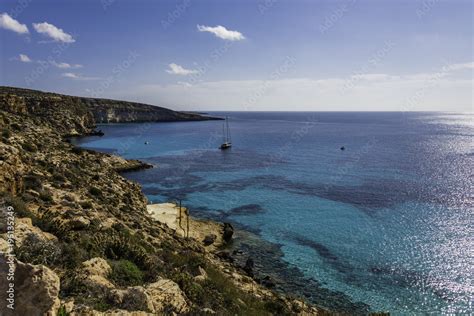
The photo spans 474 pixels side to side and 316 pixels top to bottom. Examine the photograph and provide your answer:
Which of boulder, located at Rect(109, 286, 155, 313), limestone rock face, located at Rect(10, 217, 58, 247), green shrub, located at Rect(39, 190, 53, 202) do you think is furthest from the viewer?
green shrub, located at Rect(39, 190, 53, 202)

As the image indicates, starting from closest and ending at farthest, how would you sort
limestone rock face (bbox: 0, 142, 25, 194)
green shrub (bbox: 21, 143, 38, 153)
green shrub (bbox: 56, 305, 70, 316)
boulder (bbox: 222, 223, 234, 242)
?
green shrub (bbox: 56, 305, 70, 316) < limestone rock face (bbox: 0, 142, 25, 194) < green shrub (bbox: 21, 143, 38, 153) < boulder (bbox: 222, 223, 234, 242)

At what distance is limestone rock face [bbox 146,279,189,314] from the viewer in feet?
31.3

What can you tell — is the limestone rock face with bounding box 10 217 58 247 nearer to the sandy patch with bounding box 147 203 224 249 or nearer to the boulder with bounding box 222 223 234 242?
the sandy patch with bounding box 147 203 224 249

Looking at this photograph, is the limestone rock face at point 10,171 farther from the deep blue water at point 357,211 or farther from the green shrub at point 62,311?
the deep blue water at point 357,211

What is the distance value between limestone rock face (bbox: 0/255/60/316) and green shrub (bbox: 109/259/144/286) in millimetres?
3707

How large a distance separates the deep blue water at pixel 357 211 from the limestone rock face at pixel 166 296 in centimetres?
1739

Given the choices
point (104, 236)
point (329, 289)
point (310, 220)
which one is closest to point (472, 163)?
point (310, 220)

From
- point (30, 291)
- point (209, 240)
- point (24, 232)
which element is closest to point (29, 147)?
point (209, 240)

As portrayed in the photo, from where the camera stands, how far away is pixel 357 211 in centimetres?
4056

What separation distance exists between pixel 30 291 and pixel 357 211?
129 feet

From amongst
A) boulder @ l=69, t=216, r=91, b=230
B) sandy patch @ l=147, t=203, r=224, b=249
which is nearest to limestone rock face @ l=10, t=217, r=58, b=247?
boulder @ l=69, t=216, r=91, b=230

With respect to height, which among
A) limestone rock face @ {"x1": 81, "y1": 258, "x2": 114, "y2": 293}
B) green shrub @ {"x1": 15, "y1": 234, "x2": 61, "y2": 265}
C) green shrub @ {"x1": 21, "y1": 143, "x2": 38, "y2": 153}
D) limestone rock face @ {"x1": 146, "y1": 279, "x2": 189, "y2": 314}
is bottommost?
limestone rock face @ {"x1": 146, "y1": 279, "x2": 189, "y2": 314}

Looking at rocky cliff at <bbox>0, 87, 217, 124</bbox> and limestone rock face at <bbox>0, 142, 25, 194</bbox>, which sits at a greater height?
rocky cliff at <bbox>0, 87, 217, 124</bbox>

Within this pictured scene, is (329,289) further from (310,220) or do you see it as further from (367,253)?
(310,220)
